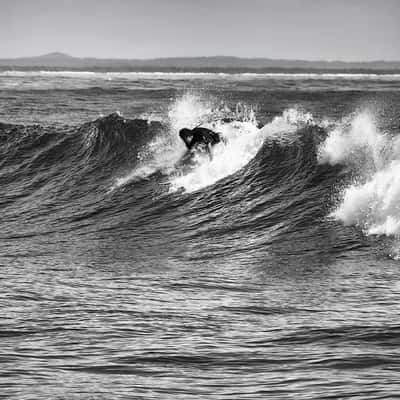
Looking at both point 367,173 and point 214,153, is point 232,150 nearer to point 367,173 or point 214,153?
point 214,153

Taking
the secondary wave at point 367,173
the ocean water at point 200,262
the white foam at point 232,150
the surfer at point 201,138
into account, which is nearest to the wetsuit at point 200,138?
the surfer at point 201,138

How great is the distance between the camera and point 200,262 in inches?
503

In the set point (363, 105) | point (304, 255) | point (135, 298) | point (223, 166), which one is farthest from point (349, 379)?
point (363, 105)

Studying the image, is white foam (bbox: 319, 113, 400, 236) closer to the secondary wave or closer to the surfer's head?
the secondary wave

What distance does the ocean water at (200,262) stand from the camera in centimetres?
780

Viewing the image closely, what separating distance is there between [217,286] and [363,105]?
39.8 meters

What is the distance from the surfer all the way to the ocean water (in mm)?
279

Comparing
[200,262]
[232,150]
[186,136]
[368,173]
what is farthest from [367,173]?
[186,136]

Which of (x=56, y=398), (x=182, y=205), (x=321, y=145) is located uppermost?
(x=321, y=145)

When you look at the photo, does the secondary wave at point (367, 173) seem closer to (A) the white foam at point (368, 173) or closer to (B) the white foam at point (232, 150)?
(A) the white foam at point (368, 173)

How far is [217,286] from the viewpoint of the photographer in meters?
11.1

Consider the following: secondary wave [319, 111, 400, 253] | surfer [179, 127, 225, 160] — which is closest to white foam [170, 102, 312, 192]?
surfer [179, 127, 225, 160]

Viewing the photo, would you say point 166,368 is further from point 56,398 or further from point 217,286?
point 217,286

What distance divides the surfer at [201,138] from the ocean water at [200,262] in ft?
0.91
